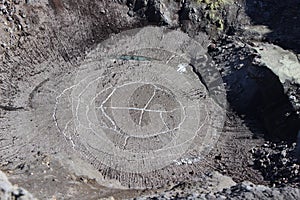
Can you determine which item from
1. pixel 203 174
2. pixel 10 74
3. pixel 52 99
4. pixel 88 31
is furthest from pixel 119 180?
pixel 88 31

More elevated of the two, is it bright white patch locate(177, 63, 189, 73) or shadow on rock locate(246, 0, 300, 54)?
shadow on rock locate(246, 0, 300, 54)

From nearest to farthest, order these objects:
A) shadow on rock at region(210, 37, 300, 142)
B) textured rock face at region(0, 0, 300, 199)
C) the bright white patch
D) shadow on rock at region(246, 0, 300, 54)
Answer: textured rock face at region(0, 0, 300, 199) → shadow on rock at region(210, 37, 300, 142) → the bright white patch → shadow on rock at region(246, 0, 300, 54)

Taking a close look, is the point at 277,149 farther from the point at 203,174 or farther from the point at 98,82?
the point at 98,82

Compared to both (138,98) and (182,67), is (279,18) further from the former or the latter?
(138,98)

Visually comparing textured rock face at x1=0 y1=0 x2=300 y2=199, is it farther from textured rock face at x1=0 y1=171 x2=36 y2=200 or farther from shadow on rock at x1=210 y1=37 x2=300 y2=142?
textured rock face at x1=0 y1=171 x2=36 y2=200

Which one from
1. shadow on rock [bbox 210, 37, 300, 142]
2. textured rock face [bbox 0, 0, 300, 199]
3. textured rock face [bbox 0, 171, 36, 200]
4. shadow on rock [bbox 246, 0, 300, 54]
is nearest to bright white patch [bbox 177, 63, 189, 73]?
textured rock face [bbox 0, 0, 300, 199]

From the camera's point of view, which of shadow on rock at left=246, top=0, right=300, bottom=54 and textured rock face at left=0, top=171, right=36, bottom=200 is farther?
shadow on rock at left=246, top=0, right=300, bottom=54

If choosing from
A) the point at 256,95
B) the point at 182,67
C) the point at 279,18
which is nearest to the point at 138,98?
the point at 182,67

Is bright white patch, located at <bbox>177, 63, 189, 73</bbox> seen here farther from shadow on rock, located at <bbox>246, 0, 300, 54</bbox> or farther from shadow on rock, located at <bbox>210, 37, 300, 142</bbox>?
shadow on rock, located at <bbox>246, 0, 300, 54</bbox>

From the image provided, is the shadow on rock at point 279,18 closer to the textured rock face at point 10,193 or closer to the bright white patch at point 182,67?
the bright white patch at point 182,67

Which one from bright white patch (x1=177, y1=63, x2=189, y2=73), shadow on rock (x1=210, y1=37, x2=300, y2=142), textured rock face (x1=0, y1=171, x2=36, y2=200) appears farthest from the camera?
bright white patch (x1=177, y1=63, x2=189, y2=73)

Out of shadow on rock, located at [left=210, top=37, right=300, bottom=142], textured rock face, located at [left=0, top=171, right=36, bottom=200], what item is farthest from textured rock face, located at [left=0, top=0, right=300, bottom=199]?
textured rock face, located at [left=0, top=171, right=36, bottom=200]
